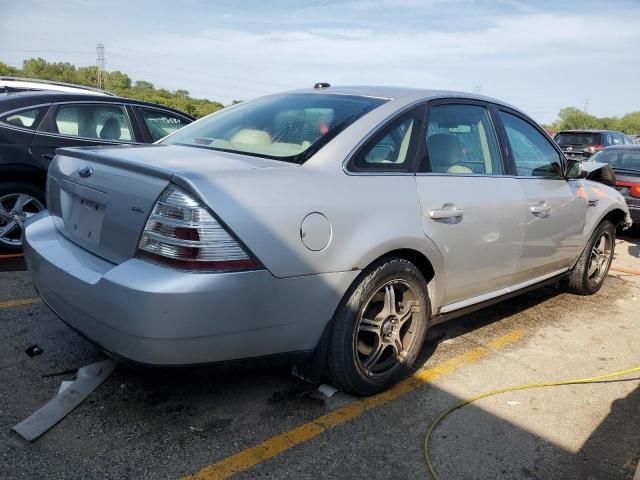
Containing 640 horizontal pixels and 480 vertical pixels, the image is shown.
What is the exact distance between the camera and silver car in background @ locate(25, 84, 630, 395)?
7.52ft

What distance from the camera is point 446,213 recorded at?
10.4ft

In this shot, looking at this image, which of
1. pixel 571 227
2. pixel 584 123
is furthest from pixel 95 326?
pixel 584 123

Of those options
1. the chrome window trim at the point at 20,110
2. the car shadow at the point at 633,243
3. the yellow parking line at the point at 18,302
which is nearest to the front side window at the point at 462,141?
the yellow parking line at the point at 18,302

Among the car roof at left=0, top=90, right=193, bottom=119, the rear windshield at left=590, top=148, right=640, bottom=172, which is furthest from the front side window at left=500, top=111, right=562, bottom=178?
the rear windshield at left=590, top=148, right=640, bottom=172

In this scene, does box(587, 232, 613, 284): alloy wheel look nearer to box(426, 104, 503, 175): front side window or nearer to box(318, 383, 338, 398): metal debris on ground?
box(426, 104, 503, 175): front side window

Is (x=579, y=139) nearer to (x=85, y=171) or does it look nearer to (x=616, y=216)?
(x=616, y=216)

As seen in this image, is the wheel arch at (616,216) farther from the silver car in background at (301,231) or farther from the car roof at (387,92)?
the car roof at (387,92)

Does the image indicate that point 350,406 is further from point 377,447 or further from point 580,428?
point 580,428

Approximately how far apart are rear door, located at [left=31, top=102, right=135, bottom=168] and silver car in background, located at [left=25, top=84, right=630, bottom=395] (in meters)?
Result: 2.47

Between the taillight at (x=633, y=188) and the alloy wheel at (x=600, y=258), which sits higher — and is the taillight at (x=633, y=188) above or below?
above

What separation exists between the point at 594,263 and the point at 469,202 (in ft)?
8.19

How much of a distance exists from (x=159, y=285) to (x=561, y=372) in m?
2.62

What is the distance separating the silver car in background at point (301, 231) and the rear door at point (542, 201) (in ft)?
0.10

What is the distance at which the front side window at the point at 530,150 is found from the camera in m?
3.96
